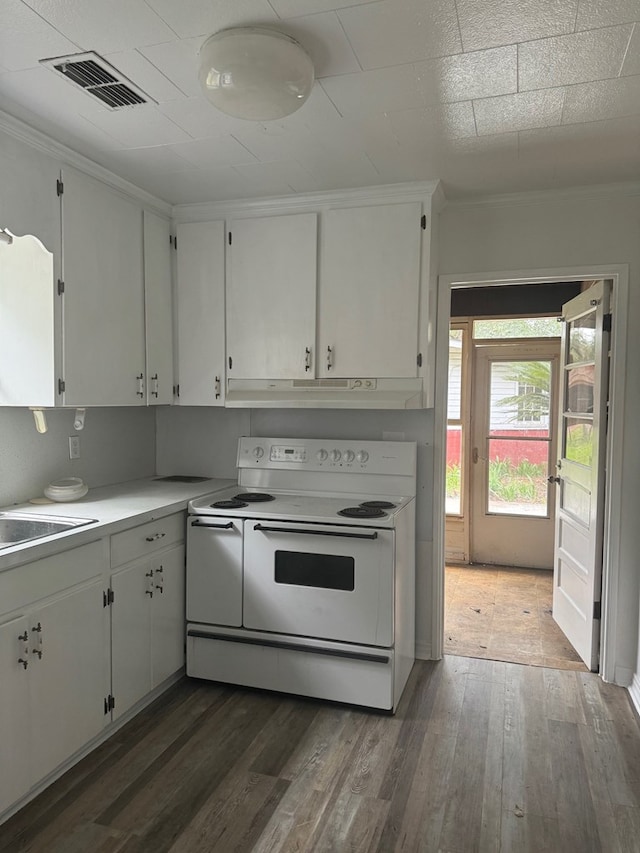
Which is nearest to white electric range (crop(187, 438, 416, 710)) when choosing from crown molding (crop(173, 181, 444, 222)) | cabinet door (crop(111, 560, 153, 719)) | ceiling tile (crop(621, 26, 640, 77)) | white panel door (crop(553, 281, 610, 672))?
cabinet door (crop(111, 560, 153, 719))

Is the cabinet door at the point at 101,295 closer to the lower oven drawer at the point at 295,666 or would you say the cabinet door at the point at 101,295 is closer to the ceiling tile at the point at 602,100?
the lower oven drawer at the point at 295,666

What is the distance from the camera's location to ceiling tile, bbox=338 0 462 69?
161 cm

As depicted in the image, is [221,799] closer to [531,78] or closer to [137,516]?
Result: [137,516]

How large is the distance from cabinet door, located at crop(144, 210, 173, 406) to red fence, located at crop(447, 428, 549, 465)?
2809 mm

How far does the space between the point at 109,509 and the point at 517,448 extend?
143 inches

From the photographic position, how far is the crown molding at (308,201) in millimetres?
2930

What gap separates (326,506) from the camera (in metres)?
3.03

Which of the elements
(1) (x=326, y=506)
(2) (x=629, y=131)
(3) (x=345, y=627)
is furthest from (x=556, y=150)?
(3) (x=345, y=627)

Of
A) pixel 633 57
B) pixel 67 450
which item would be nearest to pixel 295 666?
pixel 67 450

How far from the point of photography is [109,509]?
2682 millimetres

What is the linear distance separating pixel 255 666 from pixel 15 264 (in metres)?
2.08

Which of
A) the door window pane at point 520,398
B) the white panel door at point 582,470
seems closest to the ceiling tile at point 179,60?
the white panel door at point 582,470

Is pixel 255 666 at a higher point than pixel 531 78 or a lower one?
lower

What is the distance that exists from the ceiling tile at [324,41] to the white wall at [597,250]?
147 cm
